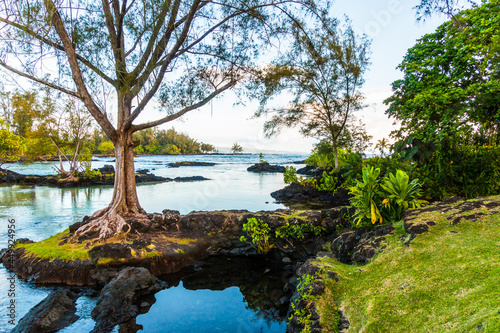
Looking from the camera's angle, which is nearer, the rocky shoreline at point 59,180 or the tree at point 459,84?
the tree at point 459,84

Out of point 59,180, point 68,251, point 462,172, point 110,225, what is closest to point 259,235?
point 110,225

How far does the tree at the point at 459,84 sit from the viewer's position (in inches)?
352

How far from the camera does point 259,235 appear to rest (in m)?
7.10

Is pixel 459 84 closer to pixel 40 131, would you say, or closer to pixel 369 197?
pixel 369 197

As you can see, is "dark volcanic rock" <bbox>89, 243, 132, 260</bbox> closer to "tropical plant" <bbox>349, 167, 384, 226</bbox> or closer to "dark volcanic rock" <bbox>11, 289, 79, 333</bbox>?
"dark volcanic rock" <bbox>11, 289, 79, 333</bbox>

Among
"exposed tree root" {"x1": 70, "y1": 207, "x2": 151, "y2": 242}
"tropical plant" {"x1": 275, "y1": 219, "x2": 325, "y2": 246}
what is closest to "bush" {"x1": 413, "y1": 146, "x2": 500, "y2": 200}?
"tropical plant" {"x1": 275, "y1": 219, "x2": 325, "y2": 246}

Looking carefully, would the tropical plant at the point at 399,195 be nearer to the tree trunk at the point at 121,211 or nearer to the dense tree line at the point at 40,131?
the tree trunk at the point at 121,211

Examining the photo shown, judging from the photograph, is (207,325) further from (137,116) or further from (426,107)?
(426,107)

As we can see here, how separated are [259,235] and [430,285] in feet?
15.8

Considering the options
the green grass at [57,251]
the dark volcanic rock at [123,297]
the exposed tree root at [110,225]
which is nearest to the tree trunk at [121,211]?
the exposed tree root at [110,225]

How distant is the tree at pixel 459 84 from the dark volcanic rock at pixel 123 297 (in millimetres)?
7851

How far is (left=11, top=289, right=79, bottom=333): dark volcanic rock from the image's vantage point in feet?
12.4

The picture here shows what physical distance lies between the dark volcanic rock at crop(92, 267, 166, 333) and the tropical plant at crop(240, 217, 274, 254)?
2551 millimetres

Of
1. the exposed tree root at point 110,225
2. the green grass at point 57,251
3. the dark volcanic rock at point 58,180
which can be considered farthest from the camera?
the dark volcanic rock at point 58,180
